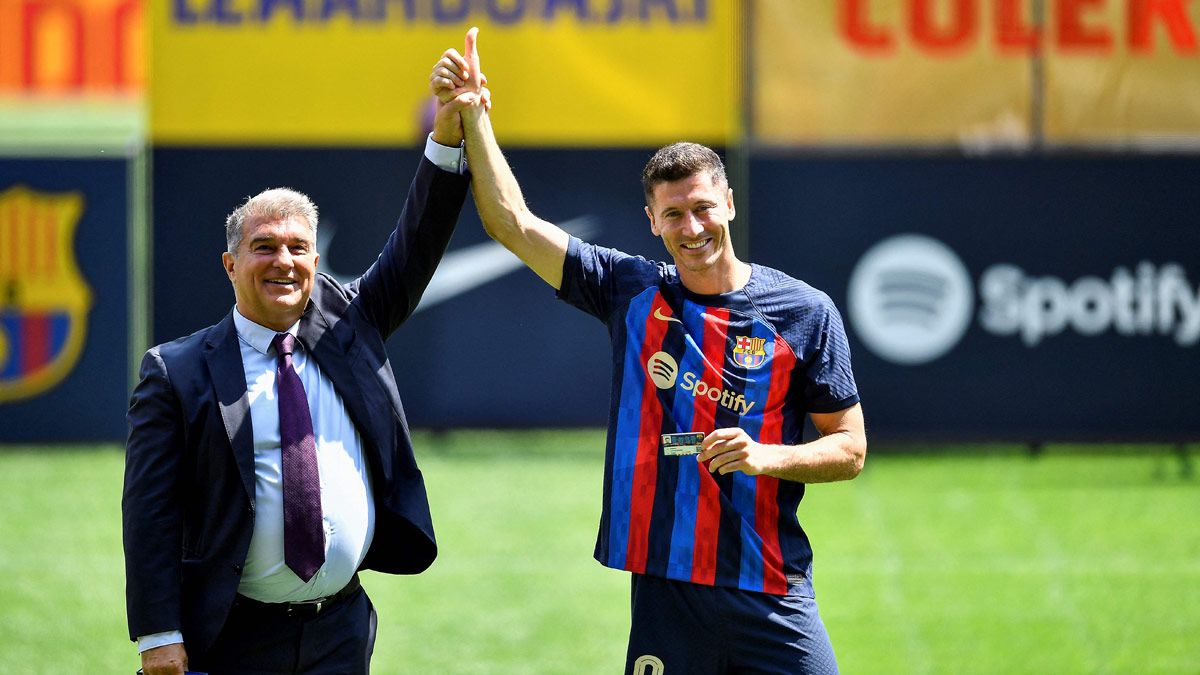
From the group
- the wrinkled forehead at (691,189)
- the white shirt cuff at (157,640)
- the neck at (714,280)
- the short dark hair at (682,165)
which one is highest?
the short dark hair at (682,165)

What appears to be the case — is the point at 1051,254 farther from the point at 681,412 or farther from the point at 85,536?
the point at 681,412

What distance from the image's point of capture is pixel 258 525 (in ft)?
13.5

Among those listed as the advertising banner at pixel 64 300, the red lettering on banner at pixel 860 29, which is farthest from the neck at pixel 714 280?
the advertising banner at pixel 64 300

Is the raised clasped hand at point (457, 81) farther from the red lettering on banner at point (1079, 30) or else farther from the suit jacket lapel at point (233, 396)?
the red lettering on banner at point (1079, 30)

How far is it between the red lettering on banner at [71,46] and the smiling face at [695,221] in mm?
19345

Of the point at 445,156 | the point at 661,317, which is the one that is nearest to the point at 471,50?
the point at 445,156

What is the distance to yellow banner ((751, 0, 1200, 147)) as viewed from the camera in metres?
11.8

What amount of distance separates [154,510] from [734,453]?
148cm

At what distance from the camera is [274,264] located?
13.6ft

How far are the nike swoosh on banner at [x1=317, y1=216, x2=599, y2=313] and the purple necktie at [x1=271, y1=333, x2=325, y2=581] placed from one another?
7.43m

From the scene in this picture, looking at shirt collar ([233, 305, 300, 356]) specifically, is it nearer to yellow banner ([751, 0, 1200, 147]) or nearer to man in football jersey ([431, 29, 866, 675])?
man in football jersey ([431, 29, 866, 675])

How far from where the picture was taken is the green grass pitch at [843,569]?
727cm

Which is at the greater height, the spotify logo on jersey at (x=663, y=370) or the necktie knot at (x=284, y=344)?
the necktie knot at (x=284, y=344)

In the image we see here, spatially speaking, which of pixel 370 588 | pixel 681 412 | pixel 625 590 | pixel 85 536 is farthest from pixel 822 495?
pixel 681 412
